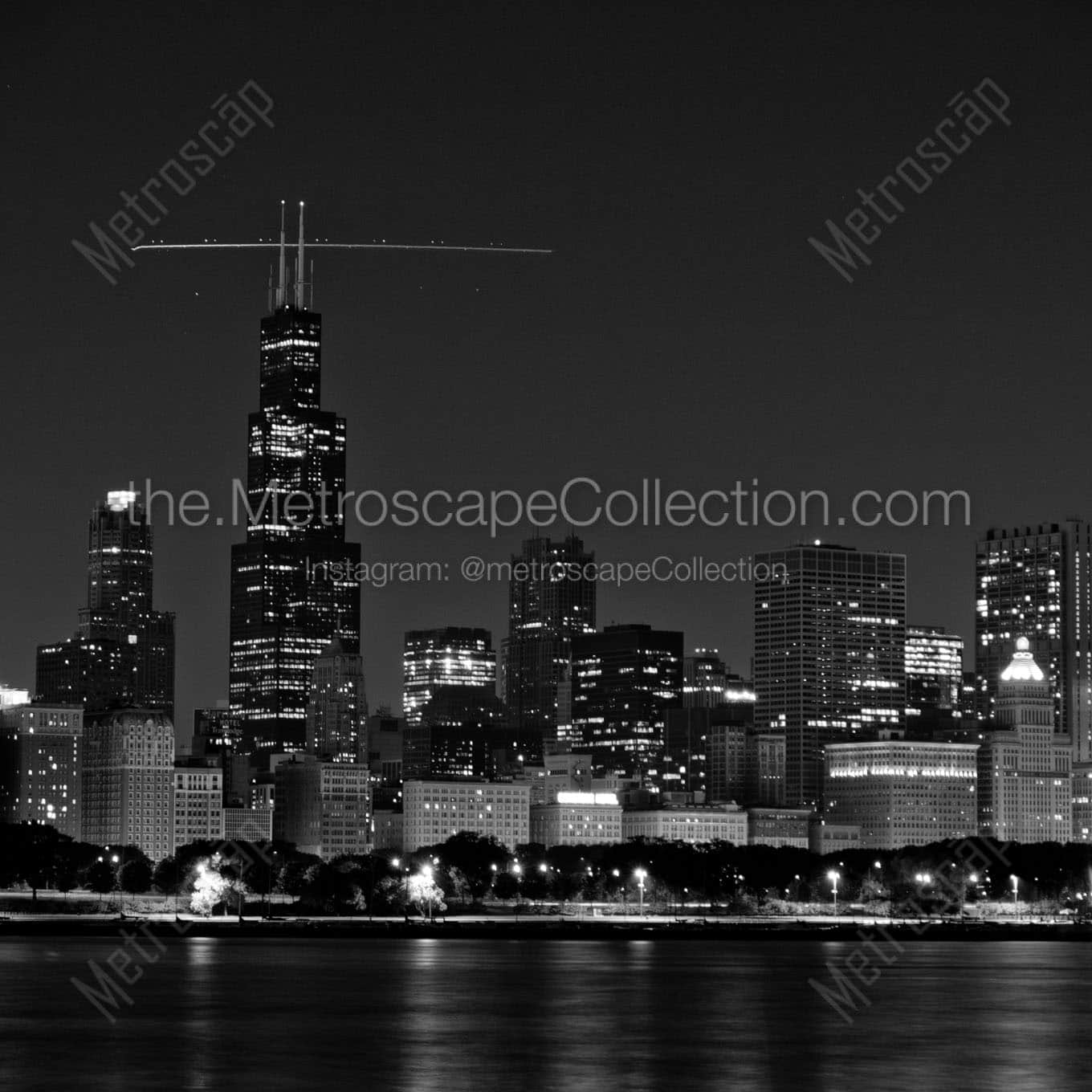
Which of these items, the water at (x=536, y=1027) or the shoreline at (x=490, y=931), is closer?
the water at (x=536, y=1027)

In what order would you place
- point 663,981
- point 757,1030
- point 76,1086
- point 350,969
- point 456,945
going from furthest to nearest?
point 456,945, point 350,969, point 663,981, point 757,1030, point 76,1086

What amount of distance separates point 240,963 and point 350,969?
7.92m

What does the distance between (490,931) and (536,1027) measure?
97.7m

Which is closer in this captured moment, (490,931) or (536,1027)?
(536,1027)

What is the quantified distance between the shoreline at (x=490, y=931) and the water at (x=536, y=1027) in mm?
39533

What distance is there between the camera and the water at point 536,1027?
73.7 m

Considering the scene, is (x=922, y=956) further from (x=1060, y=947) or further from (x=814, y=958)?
(x=1060, y=947)

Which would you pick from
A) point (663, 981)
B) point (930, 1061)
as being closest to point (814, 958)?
point (663, 981)

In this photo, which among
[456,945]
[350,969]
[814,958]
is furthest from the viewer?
[456,945]

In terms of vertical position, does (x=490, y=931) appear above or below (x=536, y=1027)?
below

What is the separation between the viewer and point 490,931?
187875 millimetres

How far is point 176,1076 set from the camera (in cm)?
7319

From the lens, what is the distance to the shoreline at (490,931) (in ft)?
599

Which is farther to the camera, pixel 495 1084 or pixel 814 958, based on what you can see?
pixel 814 958
